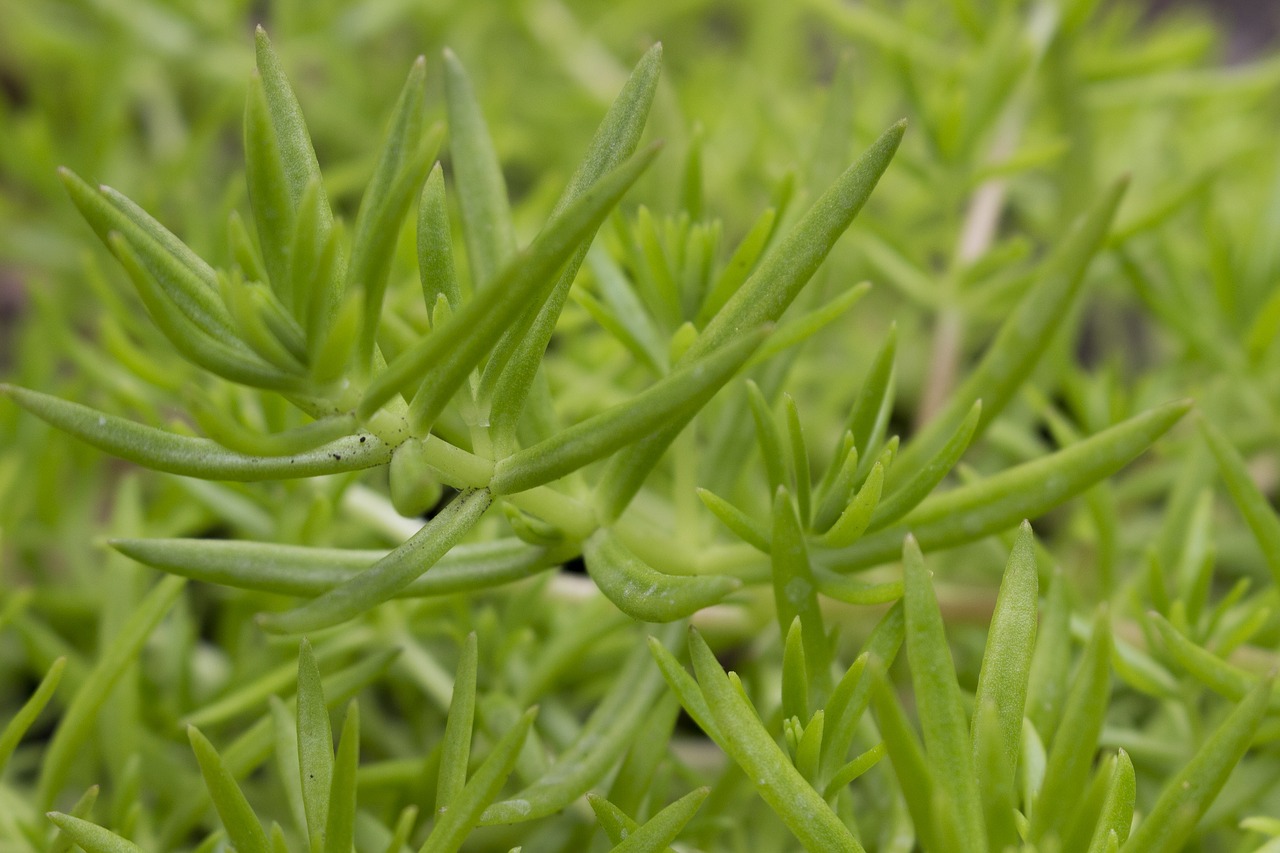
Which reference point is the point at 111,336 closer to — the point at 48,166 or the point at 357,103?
the point at 48,166

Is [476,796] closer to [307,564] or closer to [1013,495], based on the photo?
[307,564]

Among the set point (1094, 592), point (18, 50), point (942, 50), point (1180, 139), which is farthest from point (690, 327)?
point (18, 50)

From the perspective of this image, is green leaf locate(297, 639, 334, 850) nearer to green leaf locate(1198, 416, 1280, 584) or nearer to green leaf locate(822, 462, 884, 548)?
green leaf locate(822, 462, 884, 548)

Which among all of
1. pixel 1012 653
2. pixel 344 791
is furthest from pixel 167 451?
pixel 1012 653

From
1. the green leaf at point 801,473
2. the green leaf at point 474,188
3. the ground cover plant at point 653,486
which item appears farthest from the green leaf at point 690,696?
the green leaf at point 474,188

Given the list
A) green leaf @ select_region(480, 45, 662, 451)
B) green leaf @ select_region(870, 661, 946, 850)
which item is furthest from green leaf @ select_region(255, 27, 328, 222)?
green leaf @ select_region(870, 661, 946, 850)

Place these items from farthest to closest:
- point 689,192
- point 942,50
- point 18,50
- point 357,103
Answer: point 18,50 → point 357,103 → point 942,50 → point 689,192
